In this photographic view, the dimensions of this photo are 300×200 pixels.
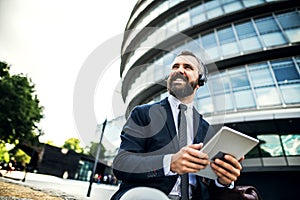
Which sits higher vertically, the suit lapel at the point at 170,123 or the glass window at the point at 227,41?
the glass window at the point at 227,41

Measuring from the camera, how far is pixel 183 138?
134 centimetres

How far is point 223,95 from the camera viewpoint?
8.90m

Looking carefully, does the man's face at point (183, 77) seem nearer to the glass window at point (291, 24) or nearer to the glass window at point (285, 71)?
the glass window at point (285, 71)

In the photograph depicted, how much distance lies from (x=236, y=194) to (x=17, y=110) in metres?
14.1

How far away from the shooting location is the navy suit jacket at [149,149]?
1026 mm

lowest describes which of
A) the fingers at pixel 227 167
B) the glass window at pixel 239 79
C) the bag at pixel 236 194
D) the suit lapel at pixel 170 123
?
the bag at pixel 236 194

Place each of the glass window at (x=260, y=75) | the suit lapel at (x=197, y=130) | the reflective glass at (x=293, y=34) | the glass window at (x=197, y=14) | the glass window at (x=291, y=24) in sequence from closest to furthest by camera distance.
Result: the suit lapel at (x=197, y=130) → the glass window at (x=260, y=75) → the reflective glass at (x=293, y=34) → the glass window at (x=291, y=24) → the glass window at (x=197, y=14)

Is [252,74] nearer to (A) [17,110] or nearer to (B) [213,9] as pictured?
(B) [213,9]

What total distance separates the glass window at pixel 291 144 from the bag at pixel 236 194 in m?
7.84

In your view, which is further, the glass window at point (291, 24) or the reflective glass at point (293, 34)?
the glass window at point (291, 24)

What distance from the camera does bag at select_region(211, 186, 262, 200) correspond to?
123 centimetres

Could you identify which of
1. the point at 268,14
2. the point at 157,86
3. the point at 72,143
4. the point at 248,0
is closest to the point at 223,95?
the point at 157,86

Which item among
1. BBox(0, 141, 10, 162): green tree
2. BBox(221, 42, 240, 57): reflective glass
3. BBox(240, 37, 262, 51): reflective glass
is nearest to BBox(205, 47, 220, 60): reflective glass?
BBox(221, 42, 240, 57): reflective glass

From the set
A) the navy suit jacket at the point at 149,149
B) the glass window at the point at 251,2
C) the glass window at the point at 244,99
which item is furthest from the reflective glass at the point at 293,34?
the navy suit jacket at the point at 149,149
